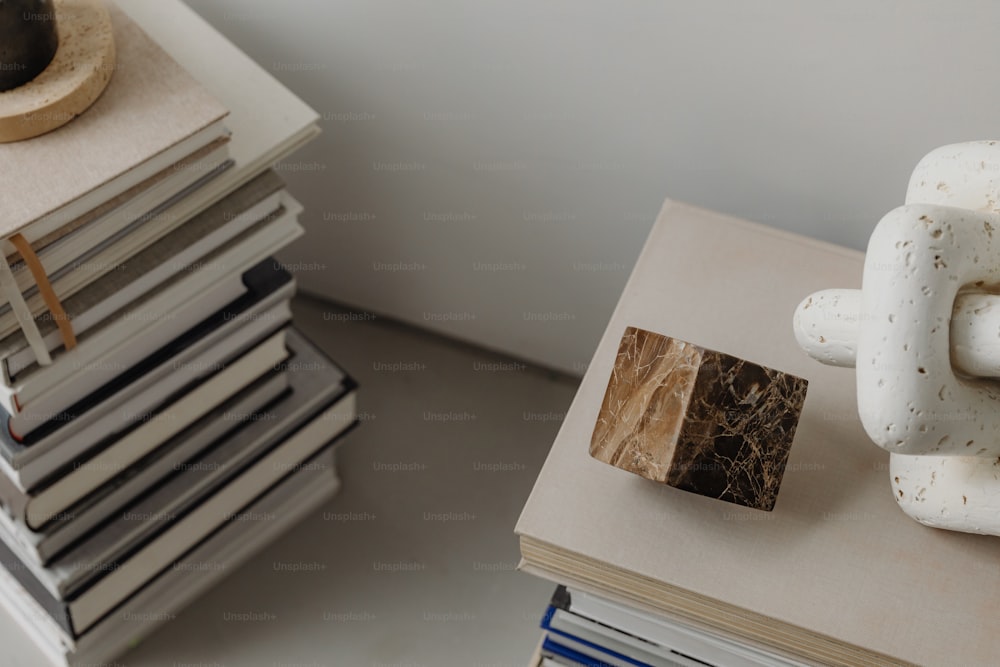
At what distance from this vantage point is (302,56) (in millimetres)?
1205

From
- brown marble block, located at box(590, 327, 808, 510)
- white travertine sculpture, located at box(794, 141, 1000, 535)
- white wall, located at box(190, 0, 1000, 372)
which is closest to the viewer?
white travertine sculpture, located at box(794, 141, 1000, 535)

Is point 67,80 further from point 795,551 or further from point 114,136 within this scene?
point 795,551

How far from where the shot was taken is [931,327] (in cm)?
69

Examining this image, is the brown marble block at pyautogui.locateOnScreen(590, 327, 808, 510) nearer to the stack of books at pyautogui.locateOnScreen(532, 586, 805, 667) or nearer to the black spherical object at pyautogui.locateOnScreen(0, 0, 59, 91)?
the stack of books at pyautogui.locateOnScreen(532, 586, 805, 667)

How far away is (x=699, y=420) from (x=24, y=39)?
0.60m

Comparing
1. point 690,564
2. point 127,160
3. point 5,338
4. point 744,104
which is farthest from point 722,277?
point 5,338

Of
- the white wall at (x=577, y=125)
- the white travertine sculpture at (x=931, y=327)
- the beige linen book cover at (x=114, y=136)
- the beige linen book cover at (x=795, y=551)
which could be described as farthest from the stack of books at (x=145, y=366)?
the white travertine sculpture at (x=931, y=327)

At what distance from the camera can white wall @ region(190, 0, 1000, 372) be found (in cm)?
94

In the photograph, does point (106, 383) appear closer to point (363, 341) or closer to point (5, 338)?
point (5, 338)

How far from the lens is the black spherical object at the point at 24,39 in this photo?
2.69 ft

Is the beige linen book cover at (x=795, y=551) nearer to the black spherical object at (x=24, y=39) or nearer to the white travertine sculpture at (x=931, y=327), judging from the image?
the white travertine sculpture at (x=931, y=327)

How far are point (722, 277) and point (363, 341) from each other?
0.69 meters

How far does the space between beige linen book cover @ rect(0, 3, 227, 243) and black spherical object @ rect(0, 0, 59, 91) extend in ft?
0.16

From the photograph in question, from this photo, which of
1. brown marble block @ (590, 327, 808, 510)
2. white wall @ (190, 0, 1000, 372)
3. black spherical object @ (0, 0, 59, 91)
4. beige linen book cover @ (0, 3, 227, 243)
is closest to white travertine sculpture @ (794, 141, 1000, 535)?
brown marble block @ (590, 327, 808, 510)
